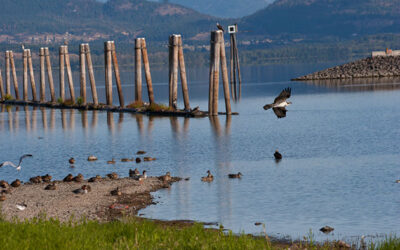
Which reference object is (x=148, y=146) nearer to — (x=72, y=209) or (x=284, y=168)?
(x=284, y=168)

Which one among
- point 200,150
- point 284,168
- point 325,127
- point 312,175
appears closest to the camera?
point 312,175

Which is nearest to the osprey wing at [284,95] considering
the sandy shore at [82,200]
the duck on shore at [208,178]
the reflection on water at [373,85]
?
the sandy shore at [82,200]

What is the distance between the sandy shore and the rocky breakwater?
312 ft

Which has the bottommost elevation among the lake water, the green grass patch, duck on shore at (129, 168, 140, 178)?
the lake water

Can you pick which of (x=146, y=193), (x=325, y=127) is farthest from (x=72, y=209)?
(x=325, y=127)

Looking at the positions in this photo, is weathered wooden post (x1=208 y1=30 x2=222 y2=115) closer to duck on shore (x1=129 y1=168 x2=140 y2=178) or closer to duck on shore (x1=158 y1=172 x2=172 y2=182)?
duck on shore (x1=129 y1=168 x2=140 y2=178)

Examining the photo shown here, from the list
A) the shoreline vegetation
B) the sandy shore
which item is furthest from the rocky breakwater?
the sandy shore

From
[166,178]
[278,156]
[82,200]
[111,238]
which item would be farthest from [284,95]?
[278,156]

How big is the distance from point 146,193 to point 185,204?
232cm

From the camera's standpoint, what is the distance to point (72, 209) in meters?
25.5

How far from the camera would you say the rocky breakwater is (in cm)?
12125

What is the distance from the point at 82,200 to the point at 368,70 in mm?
101263

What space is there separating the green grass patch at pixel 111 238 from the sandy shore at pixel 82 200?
16.7 feet

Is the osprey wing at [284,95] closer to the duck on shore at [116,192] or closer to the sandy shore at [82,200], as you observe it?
the sandy shore at [82,200]
